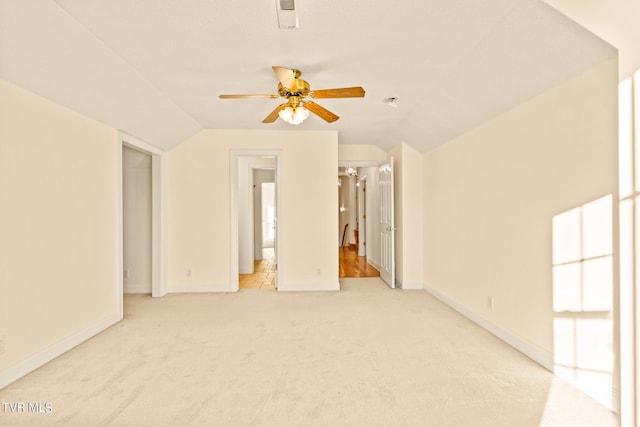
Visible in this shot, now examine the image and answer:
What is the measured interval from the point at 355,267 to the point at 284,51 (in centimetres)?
555

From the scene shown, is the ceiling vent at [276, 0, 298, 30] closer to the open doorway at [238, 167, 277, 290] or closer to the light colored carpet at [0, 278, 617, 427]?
the light colored carpet at [0, 278, 617, 427]

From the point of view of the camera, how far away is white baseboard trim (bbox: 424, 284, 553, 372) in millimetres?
2607

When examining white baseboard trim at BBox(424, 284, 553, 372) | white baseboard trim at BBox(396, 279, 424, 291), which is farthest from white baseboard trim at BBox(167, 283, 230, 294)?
white baseboard trim at BBox(424, 284, 553, 372)

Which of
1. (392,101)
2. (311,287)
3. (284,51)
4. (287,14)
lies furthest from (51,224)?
(392,101)

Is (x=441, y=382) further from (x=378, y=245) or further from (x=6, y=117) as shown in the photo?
(x=378, y=245)

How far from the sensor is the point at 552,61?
2312 millimetres

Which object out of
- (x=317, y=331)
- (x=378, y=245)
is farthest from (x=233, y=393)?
(x=378, y=245)

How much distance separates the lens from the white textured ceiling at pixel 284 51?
6.85ft

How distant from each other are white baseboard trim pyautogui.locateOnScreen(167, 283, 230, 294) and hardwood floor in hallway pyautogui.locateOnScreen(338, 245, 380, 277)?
2.42 m

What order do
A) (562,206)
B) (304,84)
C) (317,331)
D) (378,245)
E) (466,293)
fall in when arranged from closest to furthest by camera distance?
(562,206) < (304,84) < (317,331) < (466,293) < (378,245)

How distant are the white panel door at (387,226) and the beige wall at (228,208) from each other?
0.96 meters

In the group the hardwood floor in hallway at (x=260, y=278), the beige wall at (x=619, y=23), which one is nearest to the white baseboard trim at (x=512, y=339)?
the beige wall at (x=619, y=23)

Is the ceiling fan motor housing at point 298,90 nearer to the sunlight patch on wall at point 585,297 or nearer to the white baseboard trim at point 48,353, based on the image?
the sunlight patch on wall at point 585,297

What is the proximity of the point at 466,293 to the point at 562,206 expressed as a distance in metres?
1.81
